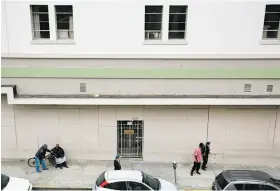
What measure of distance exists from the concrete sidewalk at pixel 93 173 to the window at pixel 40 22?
600cm

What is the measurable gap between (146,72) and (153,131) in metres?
2.86

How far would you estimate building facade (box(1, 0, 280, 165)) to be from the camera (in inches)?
478

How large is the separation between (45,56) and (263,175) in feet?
32.7

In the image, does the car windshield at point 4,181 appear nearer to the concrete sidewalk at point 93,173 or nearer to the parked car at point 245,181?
the concrete sidewalk at point 93,173

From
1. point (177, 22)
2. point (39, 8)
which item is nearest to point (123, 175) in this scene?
point (177, 22)

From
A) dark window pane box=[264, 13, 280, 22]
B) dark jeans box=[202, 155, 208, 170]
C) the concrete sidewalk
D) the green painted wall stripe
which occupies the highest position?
dark window pane box=[264, 13, 280, 22]

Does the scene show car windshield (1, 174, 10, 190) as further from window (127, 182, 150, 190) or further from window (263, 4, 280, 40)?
window (263, 4, 280, 40)

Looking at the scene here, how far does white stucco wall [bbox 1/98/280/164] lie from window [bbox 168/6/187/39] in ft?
10.7

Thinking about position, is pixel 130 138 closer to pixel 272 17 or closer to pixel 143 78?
pixel 143 78

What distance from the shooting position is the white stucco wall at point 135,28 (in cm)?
1197

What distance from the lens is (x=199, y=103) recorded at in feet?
41.3

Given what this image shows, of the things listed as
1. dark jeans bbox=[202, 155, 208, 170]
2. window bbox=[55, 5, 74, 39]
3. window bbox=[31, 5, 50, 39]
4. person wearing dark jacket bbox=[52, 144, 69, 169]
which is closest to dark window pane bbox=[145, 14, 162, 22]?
window bbox=[55, 5, 74, 39]

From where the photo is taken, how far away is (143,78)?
41.9 ft

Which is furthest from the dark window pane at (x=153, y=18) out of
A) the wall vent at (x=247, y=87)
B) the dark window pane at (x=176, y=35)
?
the wall vent at (x=247, y=87)
